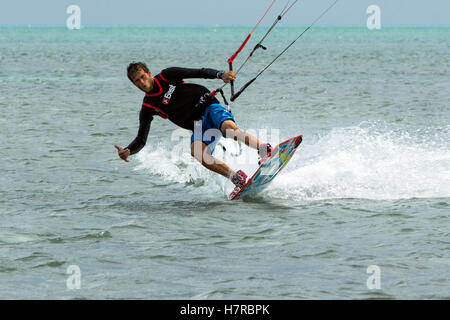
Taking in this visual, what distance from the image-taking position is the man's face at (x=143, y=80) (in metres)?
8.36

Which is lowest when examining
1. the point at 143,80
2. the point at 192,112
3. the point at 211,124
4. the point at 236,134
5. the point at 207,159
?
the point at 207,159

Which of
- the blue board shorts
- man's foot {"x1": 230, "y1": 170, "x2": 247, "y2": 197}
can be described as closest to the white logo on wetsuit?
the blue board shorts

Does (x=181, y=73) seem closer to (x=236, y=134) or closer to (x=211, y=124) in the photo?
(x=211, y=124)

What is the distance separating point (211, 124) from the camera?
884 centimetres

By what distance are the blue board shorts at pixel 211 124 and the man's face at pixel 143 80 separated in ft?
2.51

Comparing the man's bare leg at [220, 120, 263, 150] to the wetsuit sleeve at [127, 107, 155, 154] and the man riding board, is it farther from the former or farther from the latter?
the wetsuit sleeve at [127, 107, 155, 154]

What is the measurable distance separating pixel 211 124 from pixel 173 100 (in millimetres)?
538

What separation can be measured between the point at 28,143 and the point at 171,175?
14.2ft

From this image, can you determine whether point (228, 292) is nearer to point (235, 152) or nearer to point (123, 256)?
point (123, 256)

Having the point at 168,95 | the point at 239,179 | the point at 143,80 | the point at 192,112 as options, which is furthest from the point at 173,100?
the point at 239,179

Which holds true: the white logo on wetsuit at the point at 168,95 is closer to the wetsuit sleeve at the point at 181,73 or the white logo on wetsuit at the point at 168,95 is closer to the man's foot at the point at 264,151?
the wetsuit sleeve at the point at 181,73

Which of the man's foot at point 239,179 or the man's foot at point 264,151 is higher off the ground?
the man's foot at point 264,151

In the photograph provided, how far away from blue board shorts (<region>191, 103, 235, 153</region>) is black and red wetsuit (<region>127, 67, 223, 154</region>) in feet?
0.26

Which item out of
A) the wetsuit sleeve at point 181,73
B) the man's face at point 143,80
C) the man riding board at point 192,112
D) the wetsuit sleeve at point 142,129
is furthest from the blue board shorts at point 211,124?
the man's face at point 143,80
